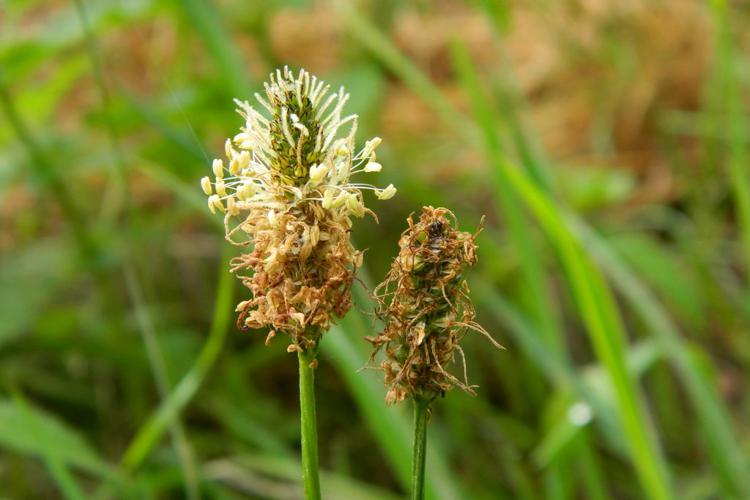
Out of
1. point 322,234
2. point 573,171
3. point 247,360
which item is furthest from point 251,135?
point 573,171

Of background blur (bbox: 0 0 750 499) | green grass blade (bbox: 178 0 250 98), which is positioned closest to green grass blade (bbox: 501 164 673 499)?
background blur (bbox: 0 0 750 499)

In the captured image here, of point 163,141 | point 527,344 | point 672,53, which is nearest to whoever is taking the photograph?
point 527,344

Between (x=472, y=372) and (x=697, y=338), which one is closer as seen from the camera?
(x=472, y=372)

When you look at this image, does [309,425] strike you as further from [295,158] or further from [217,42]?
[217,42]

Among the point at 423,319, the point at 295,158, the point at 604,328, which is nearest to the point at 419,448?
the point at 423,319

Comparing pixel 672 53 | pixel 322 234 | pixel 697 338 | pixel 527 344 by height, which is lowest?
pixel 322 234

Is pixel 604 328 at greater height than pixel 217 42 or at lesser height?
lesser

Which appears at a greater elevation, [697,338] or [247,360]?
[697,338]

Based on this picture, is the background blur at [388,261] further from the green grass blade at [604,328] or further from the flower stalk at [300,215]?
the flower stalk at [300,215]

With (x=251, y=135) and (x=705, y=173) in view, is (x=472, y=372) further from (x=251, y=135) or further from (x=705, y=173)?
(x=251, y=135)
